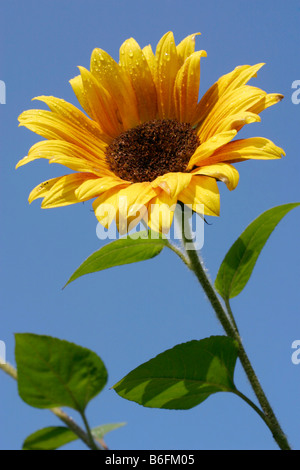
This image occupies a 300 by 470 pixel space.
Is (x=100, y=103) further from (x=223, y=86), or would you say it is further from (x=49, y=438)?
(x=49, y=438)

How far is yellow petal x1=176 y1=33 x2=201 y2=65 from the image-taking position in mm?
2260

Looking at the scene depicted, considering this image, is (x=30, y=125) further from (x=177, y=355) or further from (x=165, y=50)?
(x=177, y=355)

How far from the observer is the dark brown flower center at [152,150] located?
2180 mm

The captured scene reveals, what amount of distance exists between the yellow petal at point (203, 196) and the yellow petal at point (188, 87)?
0.66 m

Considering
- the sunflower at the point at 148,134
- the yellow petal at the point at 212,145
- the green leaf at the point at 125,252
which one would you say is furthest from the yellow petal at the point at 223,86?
the green leaf at the point at 125,252

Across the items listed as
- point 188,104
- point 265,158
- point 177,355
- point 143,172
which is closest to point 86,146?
point 143,172

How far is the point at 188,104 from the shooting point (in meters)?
2.32

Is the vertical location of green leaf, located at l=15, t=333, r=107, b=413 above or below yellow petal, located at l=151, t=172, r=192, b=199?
below

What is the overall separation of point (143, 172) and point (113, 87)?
43 centimetres

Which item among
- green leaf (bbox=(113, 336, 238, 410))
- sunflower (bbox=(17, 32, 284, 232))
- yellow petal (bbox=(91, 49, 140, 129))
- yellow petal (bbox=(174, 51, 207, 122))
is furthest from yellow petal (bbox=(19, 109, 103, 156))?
green leaf (bbox=(113, 336, 238, 410))

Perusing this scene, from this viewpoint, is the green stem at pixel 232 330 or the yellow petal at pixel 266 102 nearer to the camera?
the green stem at pixel 232 330

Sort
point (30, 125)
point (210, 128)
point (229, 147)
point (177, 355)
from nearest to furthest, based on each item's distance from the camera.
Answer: point (177, 355) → point (229, 147) → point (30, 125) → point (210, 128)

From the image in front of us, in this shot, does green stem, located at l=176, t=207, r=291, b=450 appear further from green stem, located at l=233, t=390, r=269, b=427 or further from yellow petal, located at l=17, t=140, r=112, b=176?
yellow petal, located at l=17, t=140, r=112, b=176

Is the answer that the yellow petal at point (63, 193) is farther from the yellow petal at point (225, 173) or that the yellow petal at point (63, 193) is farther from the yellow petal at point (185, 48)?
the yellow petal at point (185, 48)
